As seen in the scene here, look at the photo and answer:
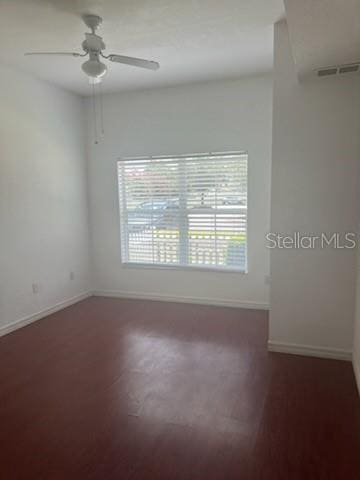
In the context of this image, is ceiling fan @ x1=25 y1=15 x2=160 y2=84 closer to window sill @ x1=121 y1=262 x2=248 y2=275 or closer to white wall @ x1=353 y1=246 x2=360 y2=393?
white wall @ x1=353 y1=246 x2=360 y2=393

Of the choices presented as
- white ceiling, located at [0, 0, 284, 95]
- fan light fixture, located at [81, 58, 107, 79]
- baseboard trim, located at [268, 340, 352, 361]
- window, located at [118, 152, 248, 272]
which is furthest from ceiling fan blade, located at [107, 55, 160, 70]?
baseboard trim, located at [268, 340, 352, 361]

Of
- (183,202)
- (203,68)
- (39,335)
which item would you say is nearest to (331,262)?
(183,202)

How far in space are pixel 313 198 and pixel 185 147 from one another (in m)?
2.05

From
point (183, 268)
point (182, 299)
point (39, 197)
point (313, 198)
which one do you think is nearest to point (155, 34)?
point (313, 198)

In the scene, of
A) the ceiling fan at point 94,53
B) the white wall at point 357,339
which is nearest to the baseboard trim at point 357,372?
the white wall at point 357,339

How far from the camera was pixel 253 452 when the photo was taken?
1.90 metres

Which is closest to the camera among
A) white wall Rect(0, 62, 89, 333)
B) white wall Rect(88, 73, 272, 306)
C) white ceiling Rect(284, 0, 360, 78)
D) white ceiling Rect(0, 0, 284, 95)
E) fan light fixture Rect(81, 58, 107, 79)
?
white ceiling Rect(284, 0, 360, 78)

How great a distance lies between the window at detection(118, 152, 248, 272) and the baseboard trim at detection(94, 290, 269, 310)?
0.46 meters

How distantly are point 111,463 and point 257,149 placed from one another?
139 inches

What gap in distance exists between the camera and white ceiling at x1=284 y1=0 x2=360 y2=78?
69.3 inches

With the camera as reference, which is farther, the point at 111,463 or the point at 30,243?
the point at 30,243

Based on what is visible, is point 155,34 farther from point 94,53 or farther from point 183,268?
point 183,268

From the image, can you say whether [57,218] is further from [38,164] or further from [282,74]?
[282,74]

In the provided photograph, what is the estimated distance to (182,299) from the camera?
4641 mm
